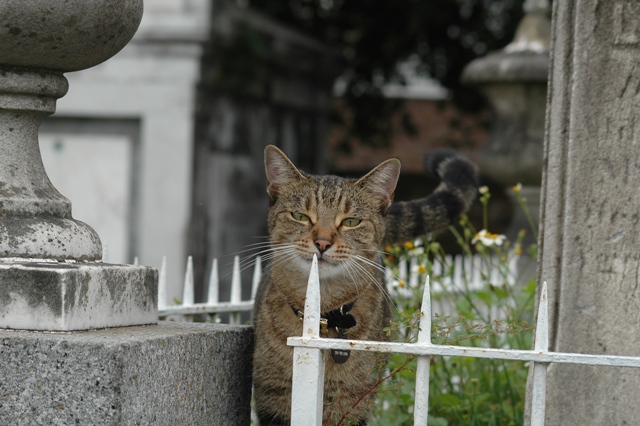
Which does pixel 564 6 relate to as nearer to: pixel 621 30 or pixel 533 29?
pixel 621 30

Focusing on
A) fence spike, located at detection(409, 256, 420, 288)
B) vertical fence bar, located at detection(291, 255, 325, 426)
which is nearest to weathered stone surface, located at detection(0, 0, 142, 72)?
vertical fence bar, located at detection(291, 255, 325, 426)

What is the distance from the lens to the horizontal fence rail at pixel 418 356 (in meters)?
2.51

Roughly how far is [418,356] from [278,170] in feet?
3.40

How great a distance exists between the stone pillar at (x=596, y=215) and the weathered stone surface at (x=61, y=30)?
1.41 m

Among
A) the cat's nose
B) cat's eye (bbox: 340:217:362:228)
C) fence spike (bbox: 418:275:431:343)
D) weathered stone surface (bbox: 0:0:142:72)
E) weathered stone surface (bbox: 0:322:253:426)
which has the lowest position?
weathered stone surface (bbox: 0:322:253:426)

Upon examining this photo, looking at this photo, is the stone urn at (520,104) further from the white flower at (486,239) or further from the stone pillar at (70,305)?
the stone pillar at (70,305)

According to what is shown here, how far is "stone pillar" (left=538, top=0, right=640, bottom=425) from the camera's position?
309 cm

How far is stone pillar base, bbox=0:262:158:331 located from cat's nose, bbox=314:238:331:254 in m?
0.67

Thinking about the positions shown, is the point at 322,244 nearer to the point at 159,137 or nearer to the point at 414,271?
the point at 414,271

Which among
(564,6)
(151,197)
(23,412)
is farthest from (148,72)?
(23,412)

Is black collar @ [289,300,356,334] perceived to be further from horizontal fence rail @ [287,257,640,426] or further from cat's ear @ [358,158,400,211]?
cat's ear @ [358,158,400,211]

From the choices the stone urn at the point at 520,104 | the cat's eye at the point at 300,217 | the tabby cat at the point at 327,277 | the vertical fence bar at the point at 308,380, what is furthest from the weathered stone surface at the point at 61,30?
the stone urn at the point at 520,104

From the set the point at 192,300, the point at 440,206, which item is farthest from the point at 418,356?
the point at 440,206

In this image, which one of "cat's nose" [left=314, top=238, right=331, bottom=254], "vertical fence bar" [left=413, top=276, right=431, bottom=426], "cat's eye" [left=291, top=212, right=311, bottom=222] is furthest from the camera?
"cat's eye" [left=291, top=212, right=311, bottom=222]
